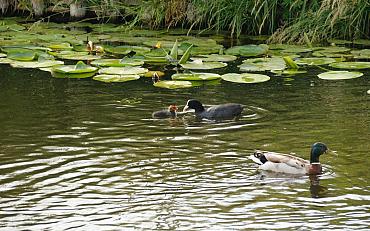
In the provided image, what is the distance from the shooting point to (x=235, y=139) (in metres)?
9.81

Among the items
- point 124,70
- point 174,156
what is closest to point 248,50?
point 124,70

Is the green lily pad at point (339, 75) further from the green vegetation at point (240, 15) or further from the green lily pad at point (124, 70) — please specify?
the green lily pad at point (124, 70)

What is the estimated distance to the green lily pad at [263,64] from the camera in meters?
13.0

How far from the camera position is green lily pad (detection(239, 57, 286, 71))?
13.0 m

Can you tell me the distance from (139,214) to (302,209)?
125cm

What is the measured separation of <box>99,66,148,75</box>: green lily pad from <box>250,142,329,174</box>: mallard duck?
4262mm

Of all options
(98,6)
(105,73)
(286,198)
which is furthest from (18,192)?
(98,6)

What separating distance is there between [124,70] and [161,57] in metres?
1.23

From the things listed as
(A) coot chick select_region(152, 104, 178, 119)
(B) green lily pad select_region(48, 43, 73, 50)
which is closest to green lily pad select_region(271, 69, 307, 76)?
(A) coot chick select_region(152, 104, 178, 119)

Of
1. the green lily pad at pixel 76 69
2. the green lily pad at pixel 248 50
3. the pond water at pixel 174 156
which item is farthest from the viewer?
the green lily pad at pixel 248 50

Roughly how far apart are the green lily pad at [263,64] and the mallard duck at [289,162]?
14.3ft

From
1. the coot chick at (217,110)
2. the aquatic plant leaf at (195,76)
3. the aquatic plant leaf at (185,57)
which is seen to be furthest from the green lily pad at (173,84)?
the coot chick at (217,110)

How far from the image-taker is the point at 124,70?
12820 millimetres

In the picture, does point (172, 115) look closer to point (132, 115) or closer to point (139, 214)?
point (132, 115)
